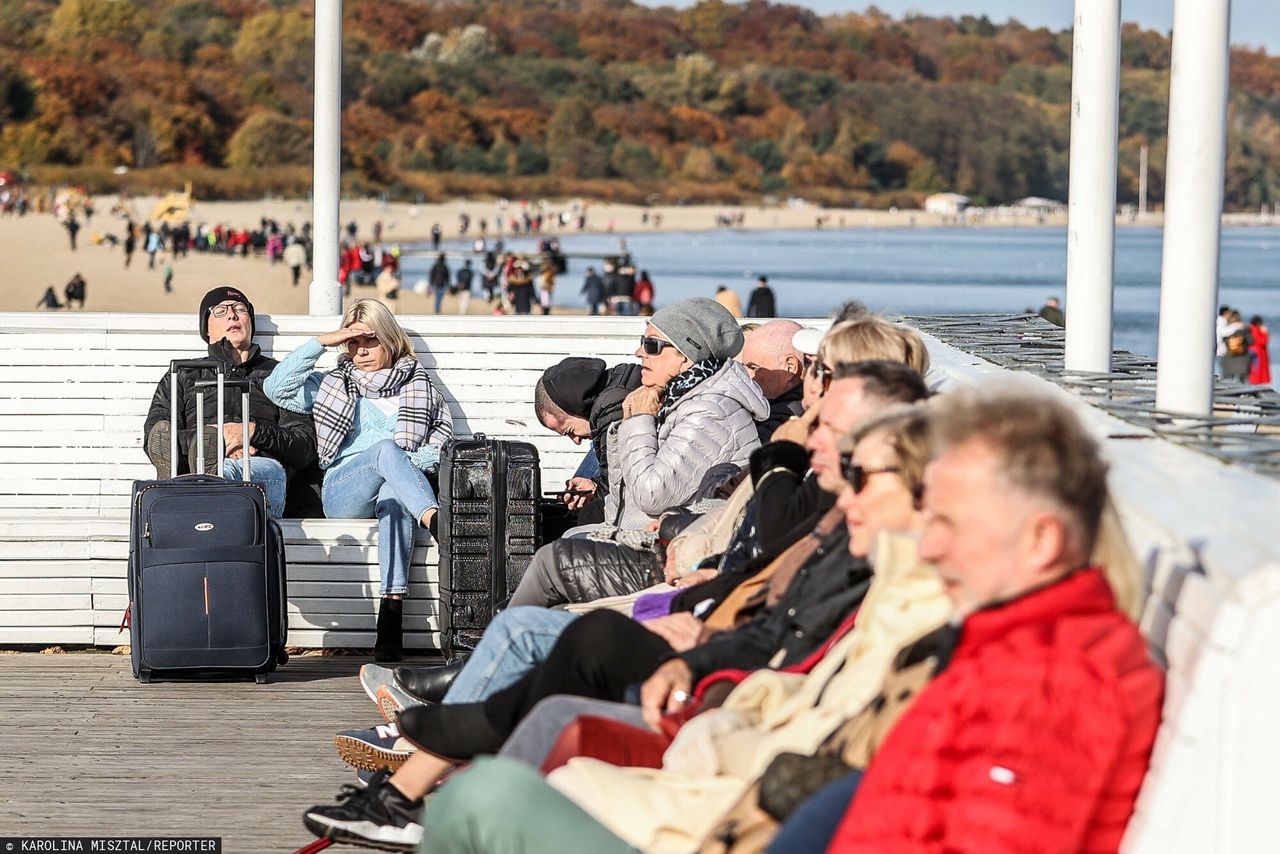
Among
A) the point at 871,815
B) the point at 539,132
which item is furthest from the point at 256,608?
the point at 539,132

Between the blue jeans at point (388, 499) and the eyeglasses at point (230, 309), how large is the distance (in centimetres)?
68

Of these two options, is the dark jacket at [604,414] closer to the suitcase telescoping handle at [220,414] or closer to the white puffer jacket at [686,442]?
the white puffer jacket at [686,442]

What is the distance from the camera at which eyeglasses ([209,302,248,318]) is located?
602 cm

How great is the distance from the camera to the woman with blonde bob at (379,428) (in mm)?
5562

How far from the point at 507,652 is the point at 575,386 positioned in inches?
81.1

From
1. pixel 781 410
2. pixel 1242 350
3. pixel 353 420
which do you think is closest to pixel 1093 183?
pixel 781 410

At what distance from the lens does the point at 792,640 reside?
119 inches

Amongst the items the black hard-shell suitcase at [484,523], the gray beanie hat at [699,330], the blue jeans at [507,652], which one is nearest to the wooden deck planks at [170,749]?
the black hard-shell suitcase at [484,523]

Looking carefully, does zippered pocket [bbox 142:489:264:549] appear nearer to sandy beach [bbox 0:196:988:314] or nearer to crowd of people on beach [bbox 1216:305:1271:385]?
crowd of people on beach [bbox 1216:305:1271:385]

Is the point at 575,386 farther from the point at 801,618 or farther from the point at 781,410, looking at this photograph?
the point at 801,618

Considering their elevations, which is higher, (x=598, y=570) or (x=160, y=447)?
(x=160, y=447)

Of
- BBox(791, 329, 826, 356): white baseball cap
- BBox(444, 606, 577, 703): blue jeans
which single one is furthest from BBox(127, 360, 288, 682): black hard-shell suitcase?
BBox(444, 606, 577, 703): blue jeans

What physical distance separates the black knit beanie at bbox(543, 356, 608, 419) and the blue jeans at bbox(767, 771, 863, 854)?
3.18 metres

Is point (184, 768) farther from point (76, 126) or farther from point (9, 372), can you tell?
point (76, 126)
